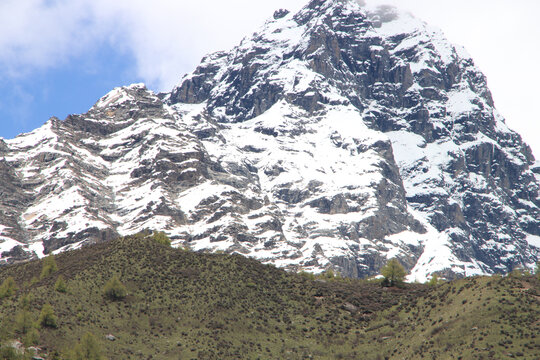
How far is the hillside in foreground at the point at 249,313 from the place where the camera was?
Result: 383 feet

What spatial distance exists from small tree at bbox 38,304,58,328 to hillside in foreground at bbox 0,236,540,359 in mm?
939

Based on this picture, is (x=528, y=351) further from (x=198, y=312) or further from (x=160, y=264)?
(x=160, y=264)

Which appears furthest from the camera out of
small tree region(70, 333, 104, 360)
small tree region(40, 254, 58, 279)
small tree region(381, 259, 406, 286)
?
small tree region(381, 259, 406, 286)

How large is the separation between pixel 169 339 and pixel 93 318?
1489 cm

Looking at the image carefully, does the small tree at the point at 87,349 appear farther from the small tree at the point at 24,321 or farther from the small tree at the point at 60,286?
the small tree at the point at 60,286

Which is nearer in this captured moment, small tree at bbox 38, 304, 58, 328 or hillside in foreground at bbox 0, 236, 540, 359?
hillside in foreground at bbox 0, 236, 540, 359

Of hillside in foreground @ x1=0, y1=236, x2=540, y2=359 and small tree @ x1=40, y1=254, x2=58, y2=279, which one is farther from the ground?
small tree @ x1=40, y1=254, x2=58, y2=279

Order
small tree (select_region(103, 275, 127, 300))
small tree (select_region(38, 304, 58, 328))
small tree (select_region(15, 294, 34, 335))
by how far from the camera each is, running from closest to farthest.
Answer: small tree (select_region(15, 294, 34, 335)) < small tree (select_region(38, 304, 58, 328)) < small tree (select_region(103, 275, 127, 300))

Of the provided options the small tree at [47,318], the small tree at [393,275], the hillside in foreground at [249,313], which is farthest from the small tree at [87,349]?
the small tree at [393,275]

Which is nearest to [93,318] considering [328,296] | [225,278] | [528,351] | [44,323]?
[44,323]

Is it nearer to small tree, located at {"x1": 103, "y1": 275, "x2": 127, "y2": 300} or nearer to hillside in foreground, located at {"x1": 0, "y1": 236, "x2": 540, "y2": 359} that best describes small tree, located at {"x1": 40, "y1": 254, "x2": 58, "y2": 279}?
hillside in foreground, located at {"x1": 0, "y1": 236, "x2": 540, "y2": 359}

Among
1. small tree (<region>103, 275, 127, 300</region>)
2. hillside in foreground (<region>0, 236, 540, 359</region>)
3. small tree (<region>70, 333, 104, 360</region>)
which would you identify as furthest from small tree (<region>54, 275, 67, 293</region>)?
small tree (<region>70, 333, 104, 360</region>)

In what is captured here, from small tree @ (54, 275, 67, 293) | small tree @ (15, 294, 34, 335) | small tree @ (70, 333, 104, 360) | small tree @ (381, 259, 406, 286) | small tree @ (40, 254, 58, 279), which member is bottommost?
small tree @ (70, 333, 104, 360)

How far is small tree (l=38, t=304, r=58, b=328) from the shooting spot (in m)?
119
